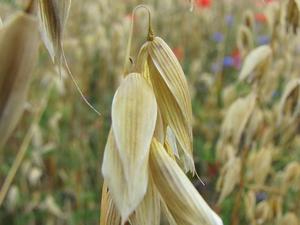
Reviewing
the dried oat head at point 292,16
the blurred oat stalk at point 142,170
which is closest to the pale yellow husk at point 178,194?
the blurred oat stalk at point 142,170

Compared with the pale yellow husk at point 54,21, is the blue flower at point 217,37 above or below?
below

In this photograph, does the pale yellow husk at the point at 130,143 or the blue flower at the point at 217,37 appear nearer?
the pale yellow husk at the point at 130,143

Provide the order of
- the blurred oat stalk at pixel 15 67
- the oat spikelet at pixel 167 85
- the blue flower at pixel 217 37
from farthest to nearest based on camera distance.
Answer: the blue flower at pixel 217 37 < the oat spikelet at pixel 167 85 < the blurred oat stalk at pixel 15 67

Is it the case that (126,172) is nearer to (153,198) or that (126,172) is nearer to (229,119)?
(153,198)

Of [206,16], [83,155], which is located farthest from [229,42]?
[83,155]

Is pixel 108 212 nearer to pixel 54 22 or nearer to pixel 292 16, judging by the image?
pixel 54 22

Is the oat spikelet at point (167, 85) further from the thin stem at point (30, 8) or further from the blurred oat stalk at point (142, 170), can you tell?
the thin stem at point (30, 8)

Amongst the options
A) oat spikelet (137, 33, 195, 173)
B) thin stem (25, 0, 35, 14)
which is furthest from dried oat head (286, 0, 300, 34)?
thin stem (25, 0, 35, 14)

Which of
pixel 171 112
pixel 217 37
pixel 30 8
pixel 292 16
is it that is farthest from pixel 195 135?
pixel 30 8

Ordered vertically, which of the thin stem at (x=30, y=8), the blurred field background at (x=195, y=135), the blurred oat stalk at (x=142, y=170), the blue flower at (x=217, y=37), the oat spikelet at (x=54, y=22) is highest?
the thin stem at (x=30, y=8)
